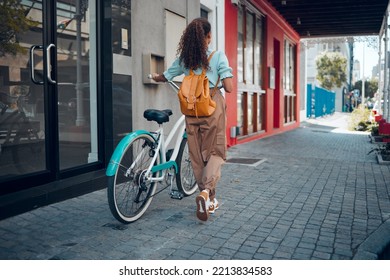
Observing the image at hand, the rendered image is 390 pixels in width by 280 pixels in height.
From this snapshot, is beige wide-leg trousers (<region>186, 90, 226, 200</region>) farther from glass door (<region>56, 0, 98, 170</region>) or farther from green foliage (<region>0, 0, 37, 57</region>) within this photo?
green foliage (<region>0, 0, 37, 57</region>)

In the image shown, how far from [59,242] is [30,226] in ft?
1.74

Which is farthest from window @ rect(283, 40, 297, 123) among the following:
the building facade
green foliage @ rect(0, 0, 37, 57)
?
green foliage @ rect(0, 0, 37, 57)

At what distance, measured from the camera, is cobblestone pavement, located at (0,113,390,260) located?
10.7 ft

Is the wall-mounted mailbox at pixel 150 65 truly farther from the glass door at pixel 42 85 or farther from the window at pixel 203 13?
the window at pixel 203 13

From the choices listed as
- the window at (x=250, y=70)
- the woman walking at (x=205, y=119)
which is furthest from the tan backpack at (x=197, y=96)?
the window at (x=250, y=70)

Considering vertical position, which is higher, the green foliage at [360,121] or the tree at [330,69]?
the tree at [330,69]

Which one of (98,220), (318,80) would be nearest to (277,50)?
(98,220)

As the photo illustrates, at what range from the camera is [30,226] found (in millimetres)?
3797

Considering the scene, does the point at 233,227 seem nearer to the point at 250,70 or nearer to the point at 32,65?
the point at 32,65

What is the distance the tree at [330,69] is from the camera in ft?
153

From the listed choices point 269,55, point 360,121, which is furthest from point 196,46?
point 360,121

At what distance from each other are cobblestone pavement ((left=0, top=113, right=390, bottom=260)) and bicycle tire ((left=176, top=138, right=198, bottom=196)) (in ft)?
0.48

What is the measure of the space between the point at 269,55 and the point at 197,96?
35.0 ft

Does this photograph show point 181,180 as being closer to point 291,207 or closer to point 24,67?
point 291,207
